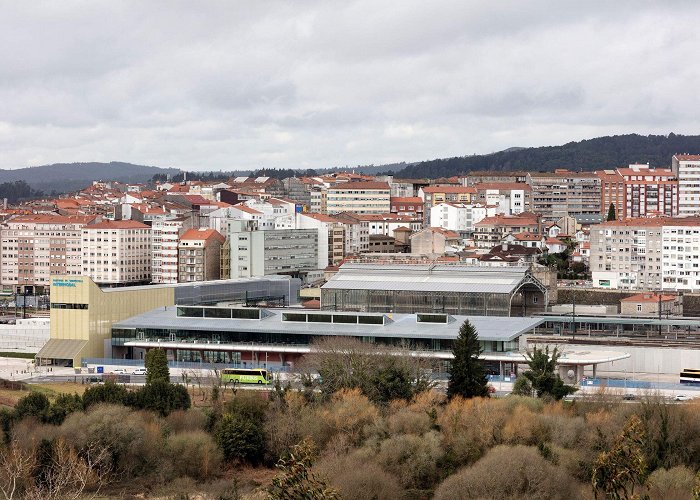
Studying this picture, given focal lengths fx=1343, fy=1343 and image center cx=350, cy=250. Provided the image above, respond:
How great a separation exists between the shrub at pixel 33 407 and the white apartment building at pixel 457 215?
60.8m

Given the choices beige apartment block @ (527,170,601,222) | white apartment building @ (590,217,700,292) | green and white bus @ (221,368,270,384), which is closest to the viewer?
green and white bus @ (221,368,270,384)

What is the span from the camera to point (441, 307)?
53.1 meters

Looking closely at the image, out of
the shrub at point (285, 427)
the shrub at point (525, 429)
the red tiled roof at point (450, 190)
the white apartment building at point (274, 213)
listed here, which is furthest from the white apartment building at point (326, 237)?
the shrub at point (525, 429)

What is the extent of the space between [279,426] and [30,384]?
1294cm

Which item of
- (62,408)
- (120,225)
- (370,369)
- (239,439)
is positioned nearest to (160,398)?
(62,408)

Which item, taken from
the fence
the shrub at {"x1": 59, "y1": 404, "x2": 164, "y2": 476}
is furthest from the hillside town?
the shrub at {"x1": 59, "y1": 404, "x2": 164, "y2": 476}

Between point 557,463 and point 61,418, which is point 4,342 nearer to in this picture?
point 61,418

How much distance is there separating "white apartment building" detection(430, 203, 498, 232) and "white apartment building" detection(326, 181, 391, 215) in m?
9.19

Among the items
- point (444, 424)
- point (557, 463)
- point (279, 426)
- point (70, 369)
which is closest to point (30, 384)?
point (70, 369)

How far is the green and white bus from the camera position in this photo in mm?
41594

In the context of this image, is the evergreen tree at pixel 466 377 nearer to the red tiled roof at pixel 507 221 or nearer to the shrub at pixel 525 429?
the shrub at pixel 525 429

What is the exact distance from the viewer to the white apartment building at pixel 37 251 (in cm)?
8188

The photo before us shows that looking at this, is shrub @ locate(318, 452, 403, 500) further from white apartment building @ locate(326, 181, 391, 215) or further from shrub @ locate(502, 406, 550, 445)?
white apartment building @ locate(326, 181, 391, 215)

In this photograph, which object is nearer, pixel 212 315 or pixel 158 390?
pixel 158 390
